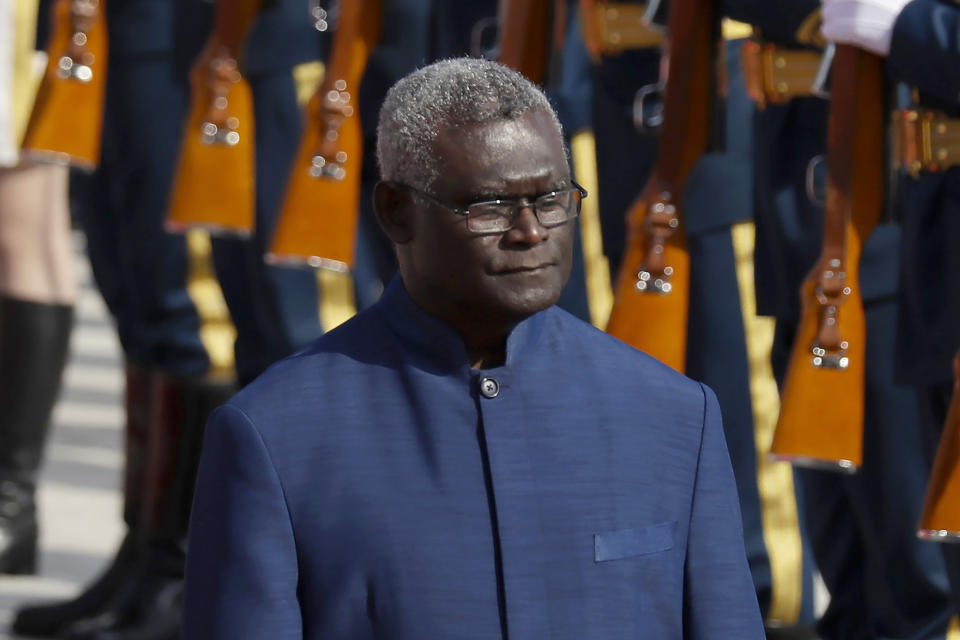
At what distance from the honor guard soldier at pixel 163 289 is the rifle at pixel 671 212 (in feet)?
2.79

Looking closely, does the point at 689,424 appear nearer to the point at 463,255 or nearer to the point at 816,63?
the point at 463,255

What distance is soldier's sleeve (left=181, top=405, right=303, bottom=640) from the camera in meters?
1.80

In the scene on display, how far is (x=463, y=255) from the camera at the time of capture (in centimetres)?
184

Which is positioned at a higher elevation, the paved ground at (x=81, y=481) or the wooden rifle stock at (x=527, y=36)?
the wooden rifle stock at (x=527, y=36)

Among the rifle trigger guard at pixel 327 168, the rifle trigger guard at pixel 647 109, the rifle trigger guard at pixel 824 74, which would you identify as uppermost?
the rifle trigger guard at pixel 824 74

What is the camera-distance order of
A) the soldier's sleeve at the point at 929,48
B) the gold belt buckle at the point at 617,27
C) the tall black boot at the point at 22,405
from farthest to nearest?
the tall black boot at the point at 22,405
the gold belt buckle at the point at 617,27
the soldier's sleeve at the point at 929,48

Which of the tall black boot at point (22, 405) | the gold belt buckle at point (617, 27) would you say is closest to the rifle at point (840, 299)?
the gold belt buckle at point (617, 27)

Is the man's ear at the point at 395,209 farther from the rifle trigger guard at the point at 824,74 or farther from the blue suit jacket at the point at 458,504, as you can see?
the rifle trigger guard at the point at 824,74

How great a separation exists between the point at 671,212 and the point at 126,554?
1433 mm

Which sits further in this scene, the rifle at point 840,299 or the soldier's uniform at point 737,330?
the soldier's uniform at point 737,330

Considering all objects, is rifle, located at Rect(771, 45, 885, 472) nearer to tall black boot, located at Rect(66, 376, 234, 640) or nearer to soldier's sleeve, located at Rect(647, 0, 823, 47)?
soldier's sleeve, located at Rect(647, 0, 823, 47)

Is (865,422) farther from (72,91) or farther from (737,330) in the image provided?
(72,91)

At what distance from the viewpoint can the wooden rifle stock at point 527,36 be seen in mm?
3855

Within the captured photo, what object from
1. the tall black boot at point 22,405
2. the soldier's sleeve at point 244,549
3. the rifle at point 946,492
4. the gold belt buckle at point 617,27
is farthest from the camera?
the tall black boot at point 22,405
